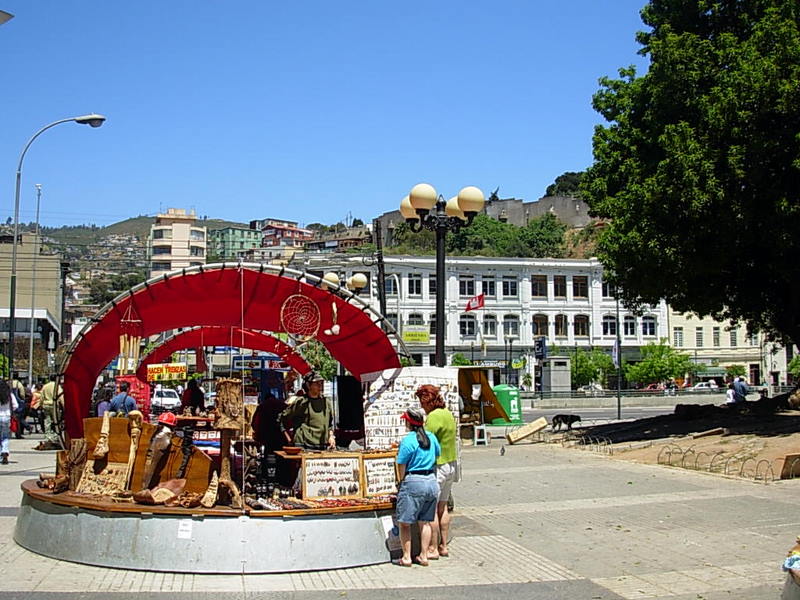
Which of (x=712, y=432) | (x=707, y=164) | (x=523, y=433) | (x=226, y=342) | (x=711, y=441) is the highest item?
(x=707, y=164)

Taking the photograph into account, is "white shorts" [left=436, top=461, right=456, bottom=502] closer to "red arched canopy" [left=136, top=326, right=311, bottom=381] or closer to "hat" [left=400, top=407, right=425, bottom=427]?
"hat" [left=400, top=407, right=425, bottom=427]

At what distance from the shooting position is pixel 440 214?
625 inches

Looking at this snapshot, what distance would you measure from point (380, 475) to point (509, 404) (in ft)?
76.0

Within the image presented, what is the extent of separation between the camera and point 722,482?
1616cm

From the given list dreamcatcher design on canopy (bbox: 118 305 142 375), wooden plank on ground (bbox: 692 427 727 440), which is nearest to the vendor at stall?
dreamcatcher design on canopy (bbox: 118 305 142 375)

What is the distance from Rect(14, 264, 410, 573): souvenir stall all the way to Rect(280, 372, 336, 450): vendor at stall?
16.3 inches

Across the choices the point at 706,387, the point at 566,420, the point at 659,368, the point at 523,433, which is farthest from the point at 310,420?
the point at 706,387

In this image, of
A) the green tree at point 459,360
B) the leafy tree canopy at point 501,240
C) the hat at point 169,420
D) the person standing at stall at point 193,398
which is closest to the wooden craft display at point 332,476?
the hat at point 169,420

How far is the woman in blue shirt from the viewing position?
9328 millimetres

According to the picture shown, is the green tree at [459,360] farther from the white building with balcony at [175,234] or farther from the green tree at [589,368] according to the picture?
the white building with balcony at [175,234]

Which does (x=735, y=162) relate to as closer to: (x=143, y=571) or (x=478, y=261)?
(x=143, y=571)

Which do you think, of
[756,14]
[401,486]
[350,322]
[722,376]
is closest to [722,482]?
[350,322]

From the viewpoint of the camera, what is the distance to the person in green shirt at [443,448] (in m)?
10.1

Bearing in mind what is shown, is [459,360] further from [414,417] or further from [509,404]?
[414,417]
